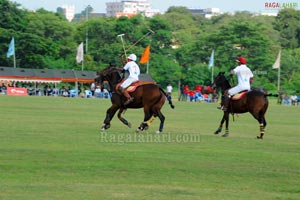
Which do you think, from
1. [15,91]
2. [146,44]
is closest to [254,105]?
[15,91]

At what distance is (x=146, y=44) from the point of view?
99250 millimetres

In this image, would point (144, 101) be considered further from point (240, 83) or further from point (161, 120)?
point (240, 83)

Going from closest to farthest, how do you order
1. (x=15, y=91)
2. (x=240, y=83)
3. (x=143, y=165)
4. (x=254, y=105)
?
(x=143, y=165)
(x=254, y=105)
(x=240, y=83)
(x=15, y=91)

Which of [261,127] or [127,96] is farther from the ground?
[127,96]

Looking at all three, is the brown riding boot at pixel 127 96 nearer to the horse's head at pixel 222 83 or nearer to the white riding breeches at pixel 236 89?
the horse's head at pixel 222 83

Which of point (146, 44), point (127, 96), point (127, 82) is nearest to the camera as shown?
point (127, 96)

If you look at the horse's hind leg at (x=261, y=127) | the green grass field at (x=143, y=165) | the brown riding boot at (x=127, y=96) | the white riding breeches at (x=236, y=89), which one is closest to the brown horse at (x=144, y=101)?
the brown riding boot at (x=127, y=96)

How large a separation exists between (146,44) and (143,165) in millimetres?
85006

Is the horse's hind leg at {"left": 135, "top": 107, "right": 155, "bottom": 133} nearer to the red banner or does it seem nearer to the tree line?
the red banner

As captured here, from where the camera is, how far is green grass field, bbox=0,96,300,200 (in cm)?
1174

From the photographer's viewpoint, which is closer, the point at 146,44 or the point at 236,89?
the point at 236,89

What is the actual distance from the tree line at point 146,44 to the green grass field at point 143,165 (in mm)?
64832

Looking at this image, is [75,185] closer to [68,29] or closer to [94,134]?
[94,134]

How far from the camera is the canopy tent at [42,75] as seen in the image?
77.4 meters
